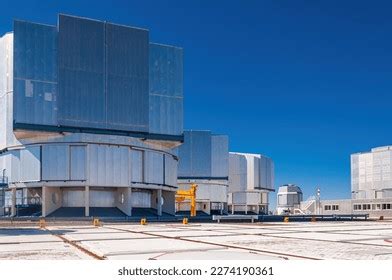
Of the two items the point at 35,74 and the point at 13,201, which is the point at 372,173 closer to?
the point at 13,201

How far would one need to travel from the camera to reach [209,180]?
11900 cm

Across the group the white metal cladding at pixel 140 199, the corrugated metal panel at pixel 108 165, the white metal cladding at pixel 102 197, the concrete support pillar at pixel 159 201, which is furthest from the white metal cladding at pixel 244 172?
the corrugated metal panel at pixel 108 165

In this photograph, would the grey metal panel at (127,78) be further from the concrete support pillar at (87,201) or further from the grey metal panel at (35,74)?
the concrete support pillar at (87,201)

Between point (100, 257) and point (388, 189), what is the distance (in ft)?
398

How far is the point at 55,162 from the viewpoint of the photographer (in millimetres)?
73188

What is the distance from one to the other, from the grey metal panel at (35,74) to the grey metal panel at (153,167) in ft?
49.4

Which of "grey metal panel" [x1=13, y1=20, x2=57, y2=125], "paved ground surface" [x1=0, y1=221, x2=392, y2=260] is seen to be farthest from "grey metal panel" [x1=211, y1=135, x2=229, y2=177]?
"paved ground surface" [x1=0, y1=221, x2=392, y2=260]

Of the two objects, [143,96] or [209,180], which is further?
[209,180]

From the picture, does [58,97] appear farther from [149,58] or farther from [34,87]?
[149,58]

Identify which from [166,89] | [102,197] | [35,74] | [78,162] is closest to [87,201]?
[102,197]

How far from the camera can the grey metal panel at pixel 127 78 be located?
245 ft
